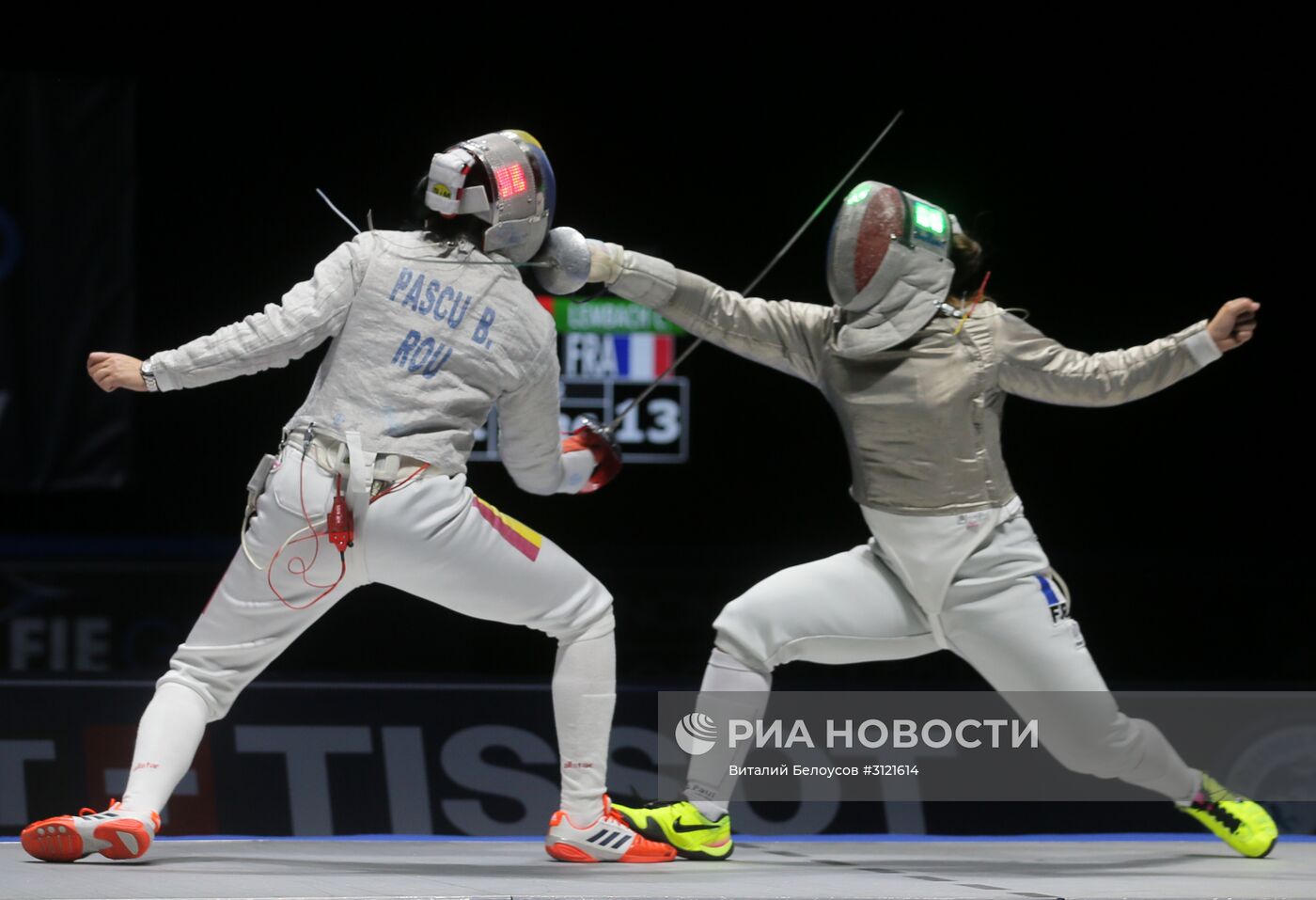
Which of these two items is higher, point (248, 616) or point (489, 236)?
point (489, 236)

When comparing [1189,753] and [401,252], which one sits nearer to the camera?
[401,252]

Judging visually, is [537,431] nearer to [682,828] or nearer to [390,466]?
[390,466]

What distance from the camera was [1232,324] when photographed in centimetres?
257

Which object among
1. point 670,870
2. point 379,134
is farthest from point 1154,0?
point 670,870

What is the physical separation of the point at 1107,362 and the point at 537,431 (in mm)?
936

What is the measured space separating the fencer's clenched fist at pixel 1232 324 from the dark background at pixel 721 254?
9.24 ft

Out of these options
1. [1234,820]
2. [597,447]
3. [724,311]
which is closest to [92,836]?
[597,447]

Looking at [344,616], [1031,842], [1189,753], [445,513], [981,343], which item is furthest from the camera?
[344,616]

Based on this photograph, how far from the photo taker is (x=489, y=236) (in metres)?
2.51

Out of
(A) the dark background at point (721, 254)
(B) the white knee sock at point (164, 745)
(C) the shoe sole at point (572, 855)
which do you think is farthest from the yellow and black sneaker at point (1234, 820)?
(A) the dark background at point (721, 254)

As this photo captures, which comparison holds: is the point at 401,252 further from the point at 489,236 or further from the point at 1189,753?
the point at 1189,753

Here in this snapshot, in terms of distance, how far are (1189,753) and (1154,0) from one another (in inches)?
120

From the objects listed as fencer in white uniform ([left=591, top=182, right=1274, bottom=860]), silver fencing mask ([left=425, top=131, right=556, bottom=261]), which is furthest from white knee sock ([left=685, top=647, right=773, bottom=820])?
silver fencing mask ([left=425, top=131, right=556, bottom=261])

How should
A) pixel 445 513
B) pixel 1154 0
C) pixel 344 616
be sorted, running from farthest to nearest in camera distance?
pixel 1154 0 → pixel 344 616 → pixel 445 513
